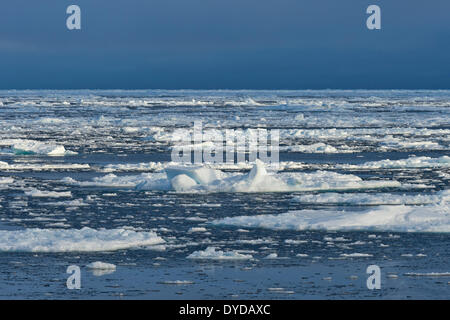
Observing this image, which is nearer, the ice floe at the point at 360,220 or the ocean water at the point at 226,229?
the ocean water at the point at 226,229

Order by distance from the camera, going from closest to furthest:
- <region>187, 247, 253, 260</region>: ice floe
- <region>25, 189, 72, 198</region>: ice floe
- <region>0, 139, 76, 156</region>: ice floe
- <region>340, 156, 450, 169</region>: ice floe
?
<region>187, 247, 253, 260</region>: ice floe, <region>25, 189, 72, 198</region>: ice floe, <region>340, 156, 450, 169</region>: ice floe, <region>0, 139, 76, 156</region>: ice floe

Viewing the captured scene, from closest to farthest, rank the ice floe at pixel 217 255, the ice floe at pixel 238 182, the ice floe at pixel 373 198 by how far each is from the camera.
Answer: the ice floe at pixel 217 255 → the ice floe at pixel 373 198 → the ice floe at pixel 238 182

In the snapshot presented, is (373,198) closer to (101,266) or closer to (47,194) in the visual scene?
(47,194)

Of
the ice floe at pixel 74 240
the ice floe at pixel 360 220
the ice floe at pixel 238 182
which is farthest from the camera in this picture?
the ice floe at pixel 238 182

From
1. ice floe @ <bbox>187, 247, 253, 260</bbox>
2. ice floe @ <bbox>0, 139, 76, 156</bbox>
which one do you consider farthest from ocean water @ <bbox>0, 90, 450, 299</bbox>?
ice floe @ <bbox>0, 139, 76, 156</bbox>

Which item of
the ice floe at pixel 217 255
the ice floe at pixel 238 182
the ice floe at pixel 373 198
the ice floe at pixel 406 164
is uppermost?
the ice floe at pixel 406 164

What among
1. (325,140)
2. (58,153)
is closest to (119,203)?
(58,153)

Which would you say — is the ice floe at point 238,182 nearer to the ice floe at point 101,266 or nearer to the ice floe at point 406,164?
the ice floe at point 406,164

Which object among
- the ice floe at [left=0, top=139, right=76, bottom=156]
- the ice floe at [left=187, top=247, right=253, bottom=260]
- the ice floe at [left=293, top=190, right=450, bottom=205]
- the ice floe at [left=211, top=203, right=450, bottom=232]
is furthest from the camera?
the ice floe at [left=0, top=139, right=76, bottom=156]

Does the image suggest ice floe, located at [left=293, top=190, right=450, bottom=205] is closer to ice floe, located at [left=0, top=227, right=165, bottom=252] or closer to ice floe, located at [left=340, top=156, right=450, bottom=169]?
ice floe, located at [left=0, top=227, right=165, bottom=252]

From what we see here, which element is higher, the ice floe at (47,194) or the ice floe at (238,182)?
the ice floe at (238,182)

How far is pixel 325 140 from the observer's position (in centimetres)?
3284

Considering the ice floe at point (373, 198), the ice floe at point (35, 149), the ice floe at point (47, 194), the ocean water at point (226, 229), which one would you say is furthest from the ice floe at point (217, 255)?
the ice floe at point (35, 149)

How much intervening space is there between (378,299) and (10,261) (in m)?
4.55
